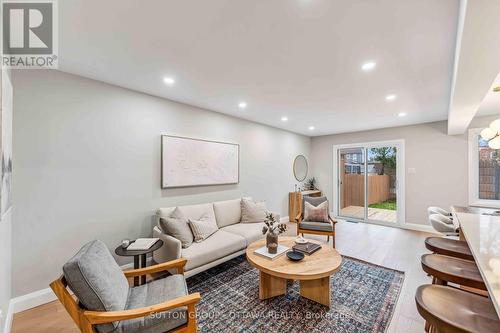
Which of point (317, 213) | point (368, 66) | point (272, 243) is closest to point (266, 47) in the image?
point (368, 66)

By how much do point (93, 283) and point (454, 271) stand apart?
95.6 inches

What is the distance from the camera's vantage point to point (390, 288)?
2416 mm

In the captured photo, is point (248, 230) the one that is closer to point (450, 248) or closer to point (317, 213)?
point (317, 213)

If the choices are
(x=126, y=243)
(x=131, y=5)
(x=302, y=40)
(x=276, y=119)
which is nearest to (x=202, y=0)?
(x=131, y=5)

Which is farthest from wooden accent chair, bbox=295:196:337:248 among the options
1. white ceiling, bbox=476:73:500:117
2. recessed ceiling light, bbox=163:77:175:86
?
recessed ceiling light, bbox=163:77:175:86

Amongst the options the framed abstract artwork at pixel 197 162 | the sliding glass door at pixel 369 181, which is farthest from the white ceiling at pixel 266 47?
the sliding glass door at pixel 369 181

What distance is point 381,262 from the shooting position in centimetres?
310

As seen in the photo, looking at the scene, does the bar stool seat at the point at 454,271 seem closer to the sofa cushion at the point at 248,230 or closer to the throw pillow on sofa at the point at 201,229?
the sofa cushion at the point at 248,230

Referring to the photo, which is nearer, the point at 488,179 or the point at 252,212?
the point at 252,212

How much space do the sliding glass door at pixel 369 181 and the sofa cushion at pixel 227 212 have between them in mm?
3544

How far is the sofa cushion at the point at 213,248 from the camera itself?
7.98 ft

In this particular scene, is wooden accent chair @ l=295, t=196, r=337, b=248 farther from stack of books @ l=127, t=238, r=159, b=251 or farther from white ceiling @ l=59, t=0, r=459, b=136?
stack of books @ l=127, t=238, r=159, b=251

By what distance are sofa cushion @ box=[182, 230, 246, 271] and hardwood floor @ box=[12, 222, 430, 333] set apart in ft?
3.62

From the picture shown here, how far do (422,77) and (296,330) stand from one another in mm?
3045
